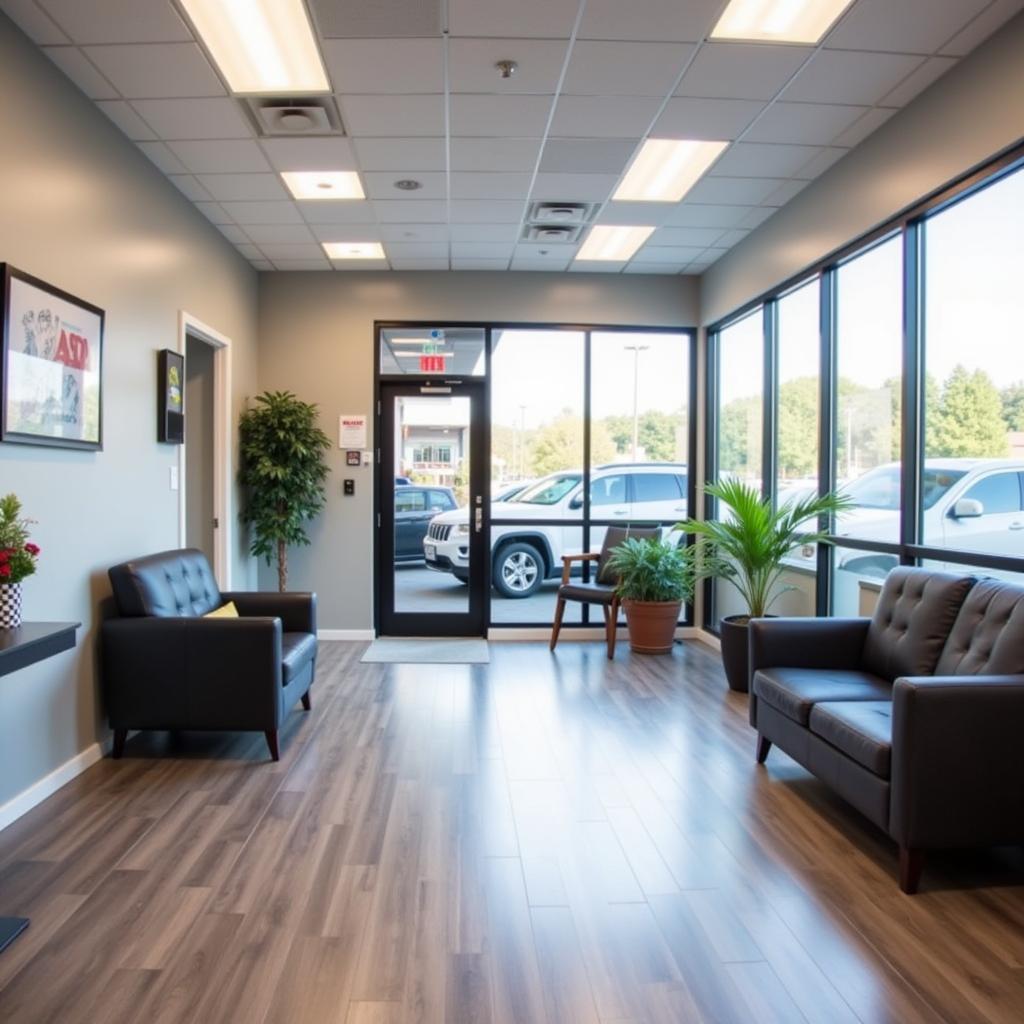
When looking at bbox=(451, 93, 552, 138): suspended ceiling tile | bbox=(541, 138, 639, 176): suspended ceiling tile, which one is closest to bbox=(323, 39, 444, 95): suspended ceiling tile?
bbox=(451, 93, 552, 138): suspended ceiling tile

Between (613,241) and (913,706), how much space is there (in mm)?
3914

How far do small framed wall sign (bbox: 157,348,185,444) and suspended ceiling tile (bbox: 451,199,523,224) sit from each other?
1855mm

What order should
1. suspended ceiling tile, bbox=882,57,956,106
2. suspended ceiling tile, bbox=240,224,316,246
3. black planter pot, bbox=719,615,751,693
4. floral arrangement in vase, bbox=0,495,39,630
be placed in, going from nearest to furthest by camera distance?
floral arrangement in vase, bbox=0,495,39,630 < suspended ceiling tile, bbox=882,57,956,106 < black planter pot, bbox=719,615,751,693 < suspended ceiling tile, bbox=240,224,316,246

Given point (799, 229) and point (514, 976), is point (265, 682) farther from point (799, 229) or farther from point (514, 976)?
point (799, 229)

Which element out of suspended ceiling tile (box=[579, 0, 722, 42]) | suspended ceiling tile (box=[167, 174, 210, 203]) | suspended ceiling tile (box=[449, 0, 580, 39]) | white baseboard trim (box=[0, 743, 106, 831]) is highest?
suspended ceiling tile (box=[167, 174, 210, 203])

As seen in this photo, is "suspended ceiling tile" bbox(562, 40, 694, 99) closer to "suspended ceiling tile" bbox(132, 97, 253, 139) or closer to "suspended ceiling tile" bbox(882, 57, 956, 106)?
"suspended ceiling tile" bbox(882, 57, 956, 106)

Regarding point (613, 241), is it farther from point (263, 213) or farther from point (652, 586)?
point (652, 586)

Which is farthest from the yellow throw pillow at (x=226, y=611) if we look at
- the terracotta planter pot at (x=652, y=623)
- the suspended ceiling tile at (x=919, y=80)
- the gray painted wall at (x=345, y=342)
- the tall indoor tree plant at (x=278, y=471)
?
the suspended ceiling tile at (x=919, y=80)

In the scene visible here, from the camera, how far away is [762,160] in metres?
3.84

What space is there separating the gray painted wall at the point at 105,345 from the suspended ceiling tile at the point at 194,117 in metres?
0.21

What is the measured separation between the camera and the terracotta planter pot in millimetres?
5362

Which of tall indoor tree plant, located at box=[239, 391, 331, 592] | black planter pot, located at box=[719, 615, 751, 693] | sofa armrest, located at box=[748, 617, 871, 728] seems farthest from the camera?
→ tall indoor tree plant, located at box=[239, 391, 331, 592]

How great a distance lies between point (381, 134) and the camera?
3.56m

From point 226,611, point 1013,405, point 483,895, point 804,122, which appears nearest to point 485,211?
point 804,122
